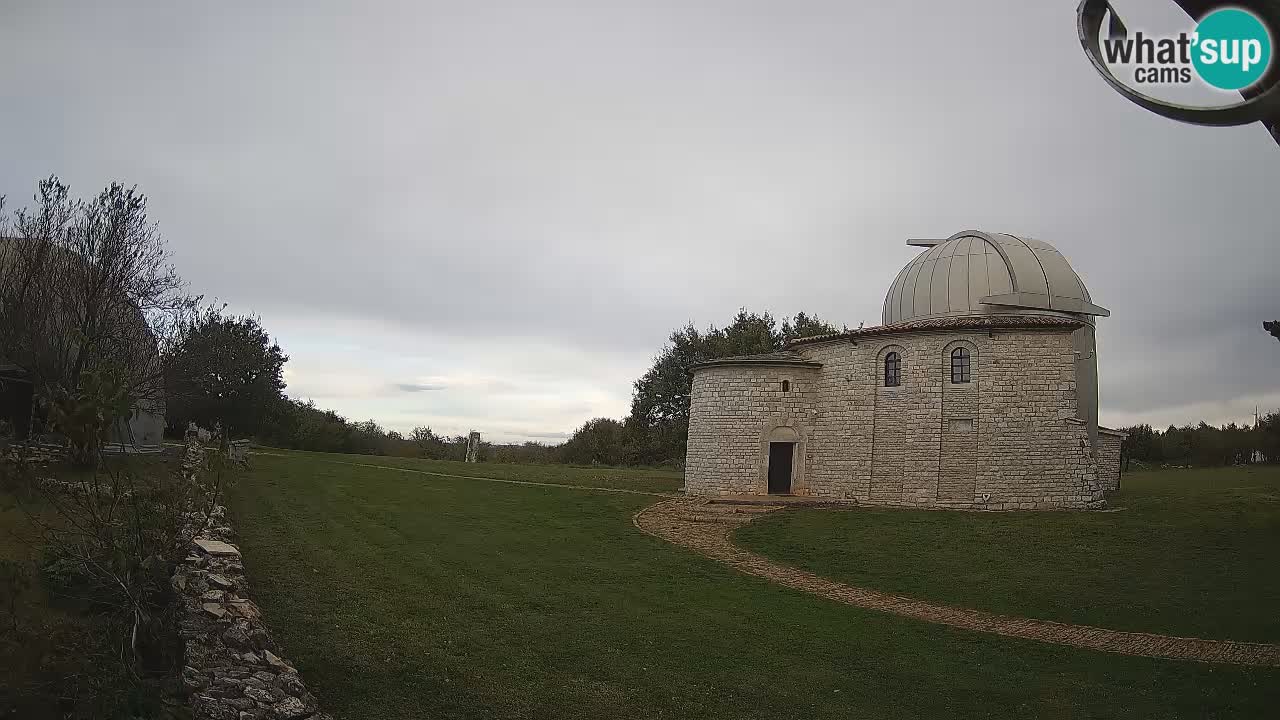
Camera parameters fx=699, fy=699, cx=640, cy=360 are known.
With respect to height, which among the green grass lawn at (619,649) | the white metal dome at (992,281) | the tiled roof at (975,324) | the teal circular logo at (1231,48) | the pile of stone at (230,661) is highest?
the white metal dome at (992,281)

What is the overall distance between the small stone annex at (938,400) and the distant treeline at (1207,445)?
77.2 feet

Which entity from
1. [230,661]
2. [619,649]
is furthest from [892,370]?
[230,661]

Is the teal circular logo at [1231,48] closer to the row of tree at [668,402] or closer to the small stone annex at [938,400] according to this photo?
the small stone annex at [938,400]

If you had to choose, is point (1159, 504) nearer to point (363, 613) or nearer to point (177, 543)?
point (363, 613)

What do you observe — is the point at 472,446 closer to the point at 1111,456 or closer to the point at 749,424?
the point at 749,424

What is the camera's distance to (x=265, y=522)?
41.6ft

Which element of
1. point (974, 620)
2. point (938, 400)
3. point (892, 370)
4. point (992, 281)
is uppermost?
point (992, 281)

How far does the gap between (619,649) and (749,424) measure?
54.6 ft

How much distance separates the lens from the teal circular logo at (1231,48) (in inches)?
125

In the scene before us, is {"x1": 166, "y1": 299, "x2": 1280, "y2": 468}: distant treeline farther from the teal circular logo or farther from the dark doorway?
the teal circular logo

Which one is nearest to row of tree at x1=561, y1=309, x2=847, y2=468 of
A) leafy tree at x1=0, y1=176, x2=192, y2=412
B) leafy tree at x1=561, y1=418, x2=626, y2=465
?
leafy tree at x1=561, y1=418, x2=626, y2=465

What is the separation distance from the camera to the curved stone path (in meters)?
8.95

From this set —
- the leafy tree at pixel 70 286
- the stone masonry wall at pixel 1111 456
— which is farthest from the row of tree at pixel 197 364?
the stone masonry wall at pixel 1111 456

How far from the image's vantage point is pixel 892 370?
74.8 ft
